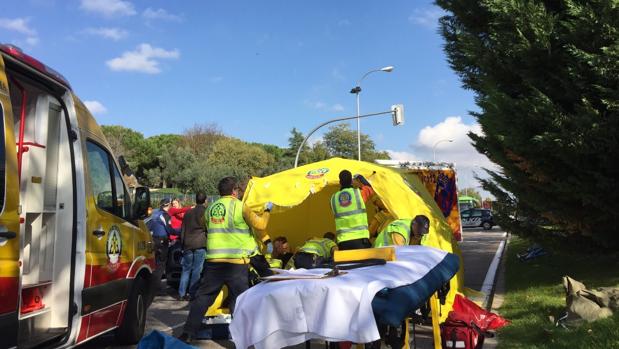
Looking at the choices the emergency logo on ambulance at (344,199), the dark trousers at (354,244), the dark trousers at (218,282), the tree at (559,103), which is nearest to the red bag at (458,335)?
the dark trousers at (354,244)

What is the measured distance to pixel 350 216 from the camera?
7.06 m

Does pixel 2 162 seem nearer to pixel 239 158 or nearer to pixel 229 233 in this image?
pixel 229 233

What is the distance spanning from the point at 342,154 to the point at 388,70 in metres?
35.1

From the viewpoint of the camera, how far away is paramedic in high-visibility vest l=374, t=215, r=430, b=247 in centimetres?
648

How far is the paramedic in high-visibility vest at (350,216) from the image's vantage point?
703 cm

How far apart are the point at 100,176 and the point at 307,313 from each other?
132 inches

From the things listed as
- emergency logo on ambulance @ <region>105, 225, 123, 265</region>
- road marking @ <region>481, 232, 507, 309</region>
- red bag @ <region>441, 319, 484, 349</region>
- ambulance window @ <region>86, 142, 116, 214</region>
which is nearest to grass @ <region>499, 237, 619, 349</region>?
road marking @ <region>481, 232, 507, 309</region>

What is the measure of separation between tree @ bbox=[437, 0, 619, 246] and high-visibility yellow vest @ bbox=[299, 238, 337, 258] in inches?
126

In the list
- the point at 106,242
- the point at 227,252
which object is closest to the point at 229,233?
the point at 227,252

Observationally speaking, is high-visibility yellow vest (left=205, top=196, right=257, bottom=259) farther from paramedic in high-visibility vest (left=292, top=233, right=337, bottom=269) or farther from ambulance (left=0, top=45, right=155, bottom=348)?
paramedic in high-visibility vest (left=292, top=233, right=337, bottom=269)

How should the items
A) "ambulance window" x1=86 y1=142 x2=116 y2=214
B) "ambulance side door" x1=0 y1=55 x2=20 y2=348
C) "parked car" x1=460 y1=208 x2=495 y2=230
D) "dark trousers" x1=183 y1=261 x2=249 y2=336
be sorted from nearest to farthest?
1. "ambulance side door" x1=0 y1=55 x2=20 y2=348
2. "ambulance window" x1=86 y1=142 x2=116 y2=214
3. "dark trousers" x1=183 y1=261 x2=249 y2=336
4. "parked car" x1=460 y1=208 x2=495 y2=230

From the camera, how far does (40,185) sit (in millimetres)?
4758

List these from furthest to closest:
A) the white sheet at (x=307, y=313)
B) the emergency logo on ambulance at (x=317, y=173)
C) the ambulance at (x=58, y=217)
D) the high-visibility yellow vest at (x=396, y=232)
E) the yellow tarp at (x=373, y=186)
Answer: the emergency logo on ambulance at (x=317, y=173) < the yellow tarp at (x=373, y=186) < the high-visibility yellow vest at (x=396, y=232) < the ambulance at (x=58, y=217) < the white sheet at (x=307, y=313)

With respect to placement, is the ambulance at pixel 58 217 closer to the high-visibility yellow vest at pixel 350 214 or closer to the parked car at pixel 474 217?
the high-visibility yellow vest at pixel 350 214
